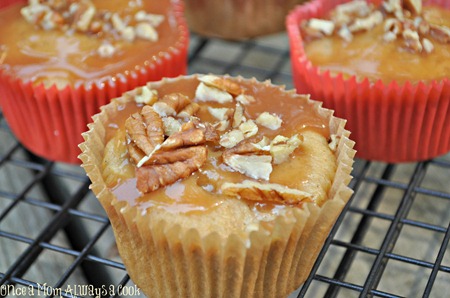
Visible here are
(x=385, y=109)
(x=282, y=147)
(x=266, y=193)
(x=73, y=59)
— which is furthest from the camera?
(x=73, y=59)

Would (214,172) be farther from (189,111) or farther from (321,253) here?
(321,253)

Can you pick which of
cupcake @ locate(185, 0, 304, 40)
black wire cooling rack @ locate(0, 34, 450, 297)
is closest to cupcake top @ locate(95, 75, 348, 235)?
black wire cooling rack @ locate(0, 34, 450, 297)

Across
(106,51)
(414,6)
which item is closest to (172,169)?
(106,51)

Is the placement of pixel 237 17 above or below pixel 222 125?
below

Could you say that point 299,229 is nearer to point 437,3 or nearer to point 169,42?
point 169,42

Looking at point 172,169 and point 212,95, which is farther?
point 212,95

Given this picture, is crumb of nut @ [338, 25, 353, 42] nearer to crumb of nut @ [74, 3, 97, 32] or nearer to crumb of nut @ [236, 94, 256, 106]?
crumb of nut @ [236, 94, 256, 106]
